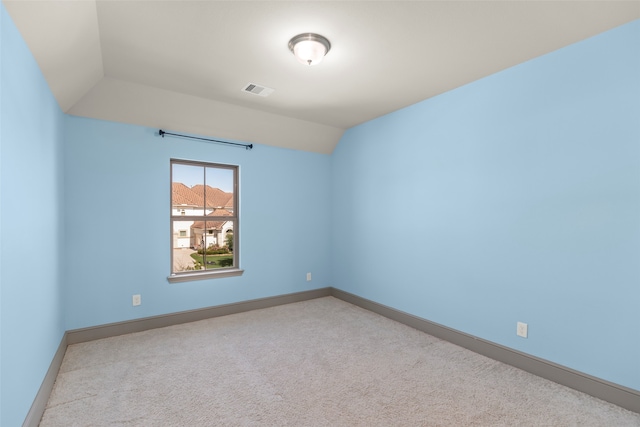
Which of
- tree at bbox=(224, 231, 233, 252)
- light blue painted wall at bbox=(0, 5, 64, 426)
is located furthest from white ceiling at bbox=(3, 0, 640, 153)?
tree at bbox=(224, 231, 233, 252)

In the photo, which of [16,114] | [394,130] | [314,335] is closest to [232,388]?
[314,335]

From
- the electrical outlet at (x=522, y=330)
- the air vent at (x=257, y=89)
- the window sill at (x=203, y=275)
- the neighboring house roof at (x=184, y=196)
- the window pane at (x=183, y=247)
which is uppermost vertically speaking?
the air vent at (x=257, y=89)

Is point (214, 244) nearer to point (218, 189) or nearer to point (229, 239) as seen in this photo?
point (229, 239)

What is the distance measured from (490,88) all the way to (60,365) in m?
4.33

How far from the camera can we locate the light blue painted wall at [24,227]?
144 centimetres

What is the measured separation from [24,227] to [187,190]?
83.2 inches

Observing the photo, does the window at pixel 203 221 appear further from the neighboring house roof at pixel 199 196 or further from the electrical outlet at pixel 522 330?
the electrical outlet at pixel 522 330

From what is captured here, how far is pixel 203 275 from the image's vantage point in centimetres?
371

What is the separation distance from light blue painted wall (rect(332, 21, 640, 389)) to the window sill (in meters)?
1.90

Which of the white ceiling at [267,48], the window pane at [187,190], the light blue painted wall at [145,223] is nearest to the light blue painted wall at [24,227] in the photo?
the white ceiling at [267,48]

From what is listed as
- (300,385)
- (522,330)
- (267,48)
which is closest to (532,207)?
(522,330)

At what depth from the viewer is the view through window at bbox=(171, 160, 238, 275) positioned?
12.2ft

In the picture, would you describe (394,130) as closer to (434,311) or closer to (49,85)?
(434,311)

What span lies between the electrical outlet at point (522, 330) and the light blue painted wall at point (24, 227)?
3.27m
